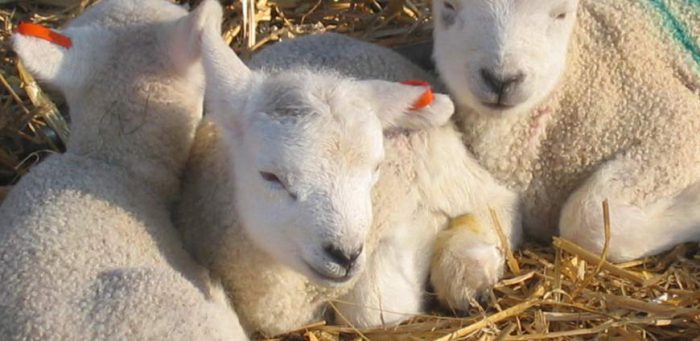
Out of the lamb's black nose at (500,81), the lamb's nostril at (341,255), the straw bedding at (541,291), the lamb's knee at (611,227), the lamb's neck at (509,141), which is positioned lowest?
the straw bedding at (541,291)

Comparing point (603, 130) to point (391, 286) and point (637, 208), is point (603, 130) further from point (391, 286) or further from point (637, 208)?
point (391, 286)

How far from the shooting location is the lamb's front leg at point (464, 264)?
164 inches

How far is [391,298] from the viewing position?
406 centimetres

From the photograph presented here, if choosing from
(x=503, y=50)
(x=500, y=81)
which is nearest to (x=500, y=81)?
(x=500, y=81)

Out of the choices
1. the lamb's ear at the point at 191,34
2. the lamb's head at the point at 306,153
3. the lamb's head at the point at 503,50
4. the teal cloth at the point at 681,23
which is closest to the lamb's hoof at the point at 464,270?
the lamb's head at the point at 503,50

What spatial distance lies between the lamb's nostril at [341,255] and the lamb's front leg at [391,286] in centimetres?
59

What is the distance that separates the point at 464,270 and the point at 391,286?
0.29 metres

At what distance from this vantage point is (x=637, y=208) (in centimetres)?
445

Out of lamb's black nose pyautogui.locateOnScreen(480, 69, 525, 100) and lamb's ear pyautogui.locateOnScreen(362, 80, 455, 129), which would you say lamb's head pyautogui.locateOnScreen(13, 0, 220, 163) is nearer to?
lamb's ear pyautogui.locateOnScreen(362, 80, 455, 129)

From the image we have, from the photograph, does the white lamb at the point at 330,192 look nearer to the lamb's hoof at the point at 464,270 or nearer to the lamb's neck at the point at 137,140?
the lamb's hoof at the point at 464,270

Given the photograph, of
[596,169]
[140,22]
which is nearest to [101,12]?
[140,22]

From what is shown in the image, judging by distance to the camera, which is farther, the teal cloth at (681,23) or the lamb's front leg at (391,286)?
the teal cloth at (681,23)

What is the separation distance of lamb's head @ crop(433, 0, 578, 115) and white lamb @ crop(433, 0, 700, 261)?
11 millimetres

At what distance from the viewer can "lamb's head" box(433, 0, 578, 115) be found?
4.00 m
